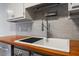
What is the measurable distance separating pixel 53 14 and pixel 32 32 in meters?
0.71

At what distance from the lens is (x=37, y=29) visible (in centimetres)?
216

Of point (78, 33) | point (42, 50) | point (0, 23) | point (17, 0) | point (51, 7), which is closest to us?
point (17, 0)

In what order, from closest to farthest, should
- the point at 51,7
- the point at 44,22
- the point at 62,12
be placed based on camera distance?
the point at 62,12 < the point at 51,7 < the point at 44,22

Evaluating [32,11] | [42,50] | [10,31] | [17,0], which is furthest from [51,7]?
[10,31]

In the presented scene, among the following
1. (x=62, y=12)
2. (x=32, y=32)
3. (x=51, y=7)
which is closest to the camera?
(x=62, y=12)

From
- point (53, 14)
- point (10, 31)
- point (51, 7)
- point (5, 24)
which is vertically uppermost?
point (51, 7)

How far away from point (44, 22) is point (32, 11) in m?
0.35

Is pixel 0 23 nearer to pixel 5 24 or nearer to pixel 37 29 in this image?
pixel 5 24

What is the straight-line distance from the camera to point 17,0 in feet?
2.24

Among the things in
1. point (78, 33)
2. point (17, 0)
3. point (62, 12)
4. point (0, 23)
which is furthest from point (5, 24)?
point (17, 0)

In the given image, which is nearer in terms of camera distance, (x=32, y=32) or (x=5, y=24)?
(x=32, y=32)

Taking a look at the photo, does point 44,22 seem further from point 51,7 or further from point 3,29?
point 3,29

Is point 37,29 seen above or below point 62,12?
below

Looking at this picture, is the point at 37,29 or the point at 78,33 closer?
the point at 78,33
